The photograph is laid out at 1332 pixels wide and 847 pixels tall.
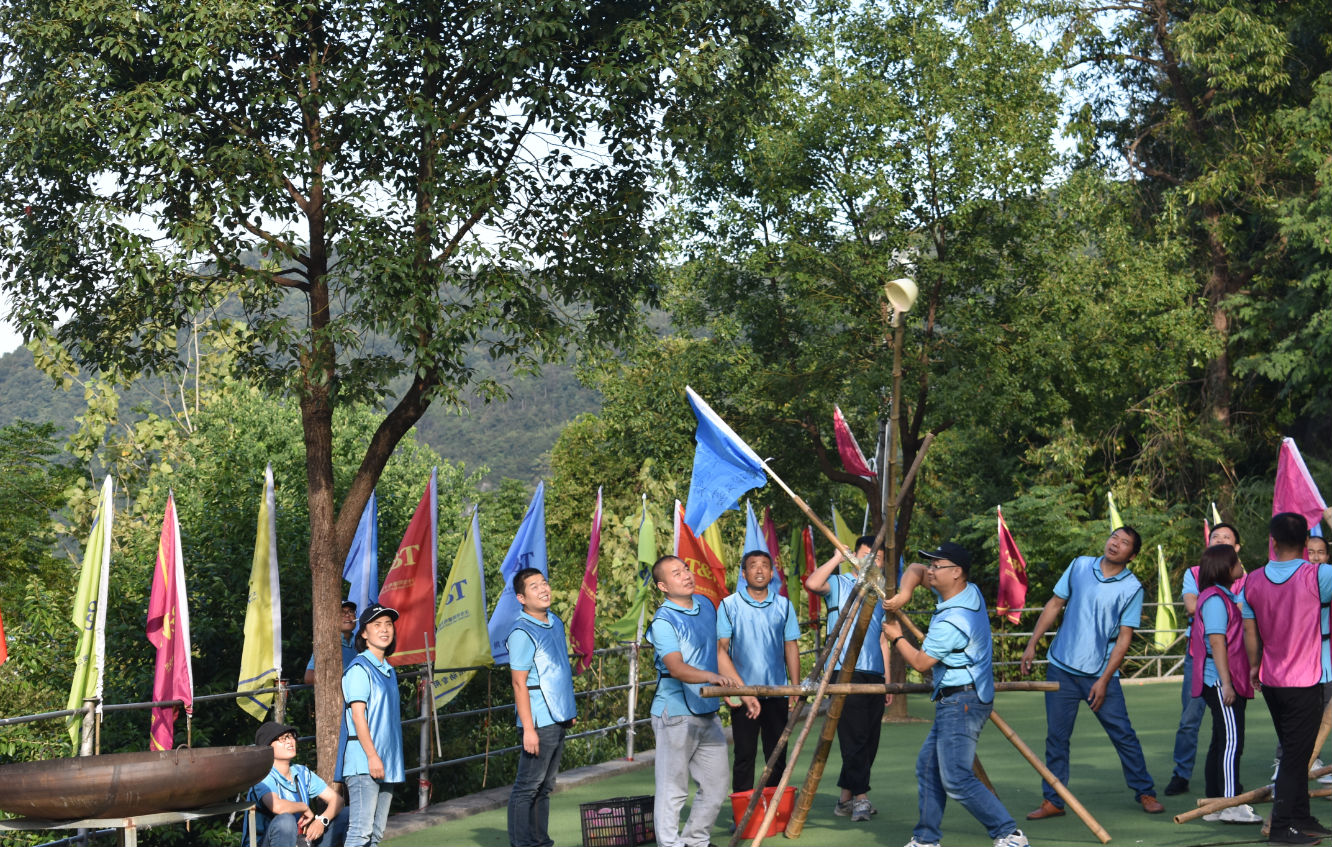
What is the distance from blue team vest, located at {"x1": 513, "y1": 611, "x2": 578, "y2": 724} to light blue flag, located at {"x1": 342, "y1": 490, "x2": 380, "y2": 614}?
3702 millimetres

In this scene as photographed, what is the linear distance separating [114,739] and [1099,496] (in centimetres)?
2040

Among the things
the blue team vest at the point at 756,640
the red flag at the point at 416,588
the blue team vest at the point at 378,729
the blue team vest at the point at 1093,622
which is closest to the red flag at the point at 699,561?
the red flag at the point at 416,588

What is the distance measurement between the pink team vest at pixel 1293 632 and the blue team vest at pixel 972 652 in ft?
4.85

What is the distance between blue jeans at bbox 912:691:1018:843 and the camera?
6980 millimetres

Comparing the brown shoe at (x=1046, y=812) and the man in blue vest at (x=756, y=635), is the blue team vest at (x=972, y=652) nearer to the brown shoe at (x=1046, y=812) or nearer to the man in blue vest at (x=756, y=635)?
the man in blue vest at (x=756, y=635)

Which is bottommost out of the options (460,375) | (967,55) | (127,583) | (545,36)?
(127,583)

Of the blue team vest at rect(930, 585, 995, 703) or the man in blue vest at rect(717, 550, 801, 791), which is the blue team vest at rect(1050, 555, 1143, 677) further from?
the man in blue vest at rect(717, 550, 801, 791)

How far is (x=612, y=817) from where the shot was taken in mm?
7879

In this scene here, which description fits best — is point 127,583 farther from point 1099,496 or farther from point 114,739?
point 1099,496

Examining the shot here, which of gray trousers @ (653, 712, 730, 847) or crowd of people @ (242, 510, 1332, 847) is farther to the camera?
gray trousers @ (653, 712, 730, 847)

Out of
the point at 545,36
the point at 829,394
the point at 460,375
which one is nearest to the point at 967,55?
the point at 829,394

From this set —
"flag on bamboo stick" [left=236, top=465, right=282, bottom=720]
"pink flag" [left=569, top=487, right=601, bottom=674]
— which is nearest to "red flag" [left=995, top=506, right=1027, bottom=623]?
"pink flag" [left=569, top=487, right=601, bottom=674]

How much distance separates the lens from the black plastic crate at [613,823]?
7859mm

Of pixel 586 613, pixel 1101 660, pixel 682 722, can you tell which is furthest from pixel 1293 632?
pixel 586 613
